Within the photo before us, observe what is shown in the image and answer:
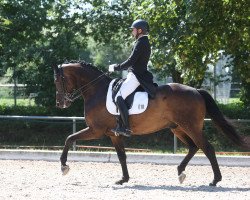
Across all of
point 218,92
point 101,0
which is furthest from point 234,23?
point 218,92

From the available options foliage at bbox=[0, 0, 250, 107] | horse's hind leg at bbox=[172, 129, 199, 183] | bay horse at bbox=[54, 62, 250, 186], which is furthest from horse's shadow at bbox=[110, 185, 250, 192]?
foliage at bbox=[0, 0, 250, 107]

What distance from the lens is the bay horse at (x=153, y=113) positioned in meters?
10.8

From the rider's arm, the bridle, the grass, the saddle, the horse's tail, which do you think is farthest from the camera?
the grass

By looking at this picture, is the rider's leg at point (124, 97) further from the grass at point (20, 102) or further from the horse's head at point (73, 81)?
the grass at point (20, 102)

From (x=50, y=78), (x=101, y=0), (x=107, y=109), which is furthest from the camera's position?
(x=101, y=0)

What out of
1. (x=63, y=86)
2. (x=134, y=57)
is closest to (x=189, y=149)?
(x=134, y=57)

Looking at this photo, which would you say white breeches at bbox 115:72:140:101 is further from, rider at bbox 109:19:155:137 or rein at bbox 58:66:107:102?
rein at bbox 58:66:107:102

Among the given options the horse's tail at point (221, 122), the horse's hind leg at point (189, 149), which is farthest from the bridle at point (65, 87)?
the horse's tail at point (221, 122)

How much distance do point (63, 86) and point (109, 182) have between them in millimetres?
1949

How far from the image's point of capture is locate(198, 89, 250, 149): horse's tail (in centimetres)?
1106

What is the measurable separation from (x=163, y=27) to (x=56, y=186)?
9.61 metres

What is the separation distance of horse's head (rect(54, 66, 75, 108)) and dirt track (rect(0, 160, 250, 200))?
1448 mm

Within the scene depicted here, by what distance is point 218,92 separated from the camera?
2847 cm

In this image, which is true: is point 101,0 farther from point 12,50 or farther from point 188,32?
point 188,32
